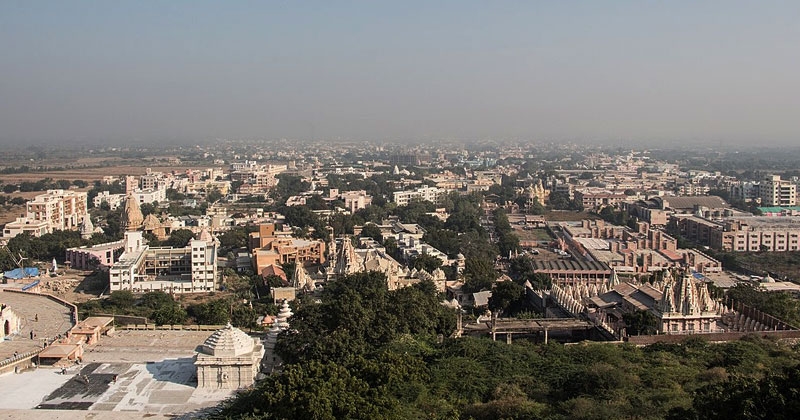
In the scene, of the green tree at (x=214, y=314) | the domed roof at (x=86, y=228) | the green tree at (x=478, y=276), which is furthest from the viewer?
the domed roof at (x=86, y=228)

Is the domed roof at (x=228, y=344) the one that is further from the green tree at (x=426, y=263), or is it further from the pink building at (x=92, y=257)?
the pink building at (x=92, y=257)

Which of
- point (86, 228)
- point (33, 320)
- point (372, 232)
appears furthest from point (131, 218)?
point (33, 320)

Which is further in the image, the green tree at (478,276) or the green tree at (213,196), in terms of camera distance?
the green tree at (213,196)

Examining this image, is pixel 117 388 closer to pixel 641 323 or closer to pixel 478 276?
pixel 641 323

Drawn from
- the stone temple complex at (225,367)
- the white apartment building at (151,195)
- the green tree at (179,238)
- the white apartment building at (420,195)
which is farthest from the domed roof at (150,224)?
the stone temple complex at (225,367)

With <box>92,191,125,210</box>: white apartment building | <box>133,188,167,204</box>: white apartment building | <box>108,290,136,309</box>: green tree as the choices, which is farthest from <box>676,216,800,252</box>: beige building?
<box>92,191,125,210</box>: white apartment building

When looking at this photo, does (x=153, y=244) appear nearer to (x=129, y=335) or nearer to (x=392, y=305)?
(x=129, y=335)

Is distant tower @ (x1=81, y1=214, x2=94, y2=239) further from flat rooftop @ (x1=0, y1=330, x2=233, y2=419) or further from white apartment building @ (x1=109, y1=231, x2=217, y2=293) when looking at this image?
flat rooftop @ (x1=0, y1=330, x2=233, y2=419)
